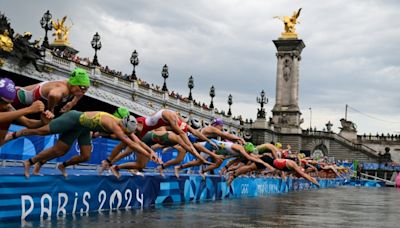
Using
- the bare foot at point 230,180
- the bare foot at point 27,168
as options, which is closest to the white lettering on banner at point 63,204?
the bare foot at point 27,168

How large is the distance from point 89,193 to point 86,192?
9cm

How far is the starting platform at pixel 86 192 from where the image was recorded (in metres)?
8.56

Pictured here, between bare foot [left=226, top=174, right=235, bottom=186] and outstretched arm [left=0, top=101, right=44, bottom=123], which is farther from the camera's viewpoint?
bare foot [left=226, top=174, right=235, bottom=186]

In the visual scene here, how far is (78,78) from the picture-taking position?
10039 millimetres

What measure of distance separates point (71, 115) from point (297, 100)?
82090mm

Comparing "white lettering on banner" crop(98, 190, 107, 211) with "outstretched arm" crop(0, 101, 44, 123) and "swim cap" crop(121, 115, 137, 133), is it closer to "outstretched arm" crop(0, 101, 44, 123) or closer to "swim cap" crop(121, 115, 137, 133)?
"swim cap" crop(121, 115, 137, 133)

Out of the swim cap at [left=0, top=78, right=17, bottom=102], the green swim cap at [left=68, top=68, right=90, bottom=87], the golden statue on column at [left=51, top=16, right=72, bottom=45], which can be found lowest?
the swim cap at [left=0, top=78, right=17, bottom=102]

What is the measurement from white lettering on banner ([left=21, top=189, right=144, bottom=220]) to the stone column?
78.8 metres

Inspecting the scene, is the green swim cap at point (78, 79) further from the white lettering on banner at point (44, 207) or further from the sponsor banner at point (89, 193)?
the white lettering on banner at point (44, 207)

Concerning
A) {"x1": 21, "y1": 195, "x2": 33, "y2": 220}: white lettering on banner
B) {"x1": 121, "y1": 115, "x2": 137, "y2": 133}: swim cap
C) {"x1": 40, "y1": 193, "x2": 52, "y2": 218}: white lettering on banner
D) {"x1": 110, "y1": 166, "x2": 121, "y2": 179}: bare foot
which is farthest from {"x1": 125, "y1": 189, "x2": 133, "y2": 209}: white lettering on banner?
{"x1": 21, "y1": 195, "x2": 33, "y2": 220}: white lettering on banner

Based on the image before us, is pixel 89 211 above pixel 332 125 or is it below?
below

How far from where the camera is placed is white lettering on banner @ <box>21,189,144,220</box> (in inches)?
346

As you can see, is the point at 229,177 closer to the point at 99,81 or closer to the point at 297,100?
the point at 99,81

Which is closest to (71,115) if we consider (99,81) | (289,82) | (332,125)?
(99,81)
